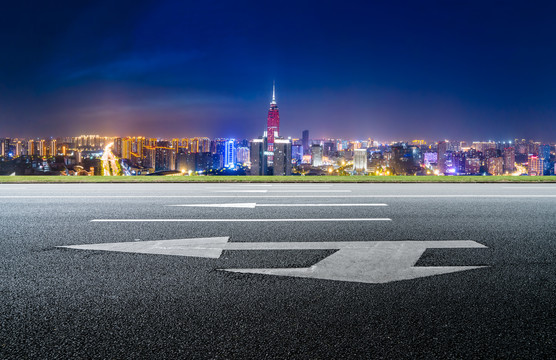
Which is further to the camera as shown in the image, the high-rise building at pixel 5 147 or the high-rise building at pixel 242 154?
the high-rise building at pixel 242 154

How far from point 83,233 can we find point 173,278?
3.06m

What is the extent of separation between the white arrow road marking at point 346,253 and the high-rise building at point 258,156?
22.4 metres

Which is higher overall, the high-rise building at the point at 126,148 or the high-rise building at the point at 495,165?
the high-rise building at the point at 126,148

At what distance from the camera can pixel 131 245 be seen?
17.5 feet

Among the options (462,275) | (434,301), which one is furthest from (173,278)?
(462,275)

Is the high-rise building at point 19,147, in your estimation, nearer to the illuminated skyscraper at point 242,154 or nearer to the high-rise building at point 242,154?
the high-rise building at point 242,154

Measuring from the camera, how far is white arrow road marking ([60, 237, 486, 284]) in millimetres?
4086

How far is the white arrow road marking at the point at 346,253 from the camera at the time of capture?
409 centimetres

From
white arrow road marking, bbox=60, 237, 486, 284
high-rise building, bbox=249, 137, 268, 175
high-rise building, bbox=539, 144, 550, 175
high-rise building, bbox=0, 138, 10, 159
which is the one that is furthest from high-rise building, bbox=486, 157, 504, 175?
high-rise building, bbox=0, 138, 10, 159

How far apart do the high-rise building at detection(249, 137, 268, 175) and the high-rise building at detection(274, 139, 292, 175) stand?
100 cm

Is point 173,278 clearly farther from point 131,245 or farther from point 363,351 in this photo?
point 363,351

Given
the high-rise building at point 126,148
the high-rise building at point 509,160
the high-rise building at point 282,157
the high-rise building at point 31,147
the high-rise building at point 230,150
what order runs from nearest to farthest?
the high-rise building at point 509,160 < the high-rise building at point 282,157 < the high-rise building at point 126,148 < the high-rise building at point 31,147 < the high-rise building at point 230,150

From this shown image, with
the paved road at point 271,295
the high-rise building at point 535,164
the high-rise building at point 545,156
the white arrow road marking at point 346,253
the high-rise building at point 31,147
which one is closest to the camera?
the paved road at point 271,295

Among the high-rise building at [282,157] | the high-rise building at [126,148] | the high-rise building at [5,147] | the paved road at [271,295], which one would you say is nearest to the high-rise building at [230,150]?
the high-rise building at [126,148]
